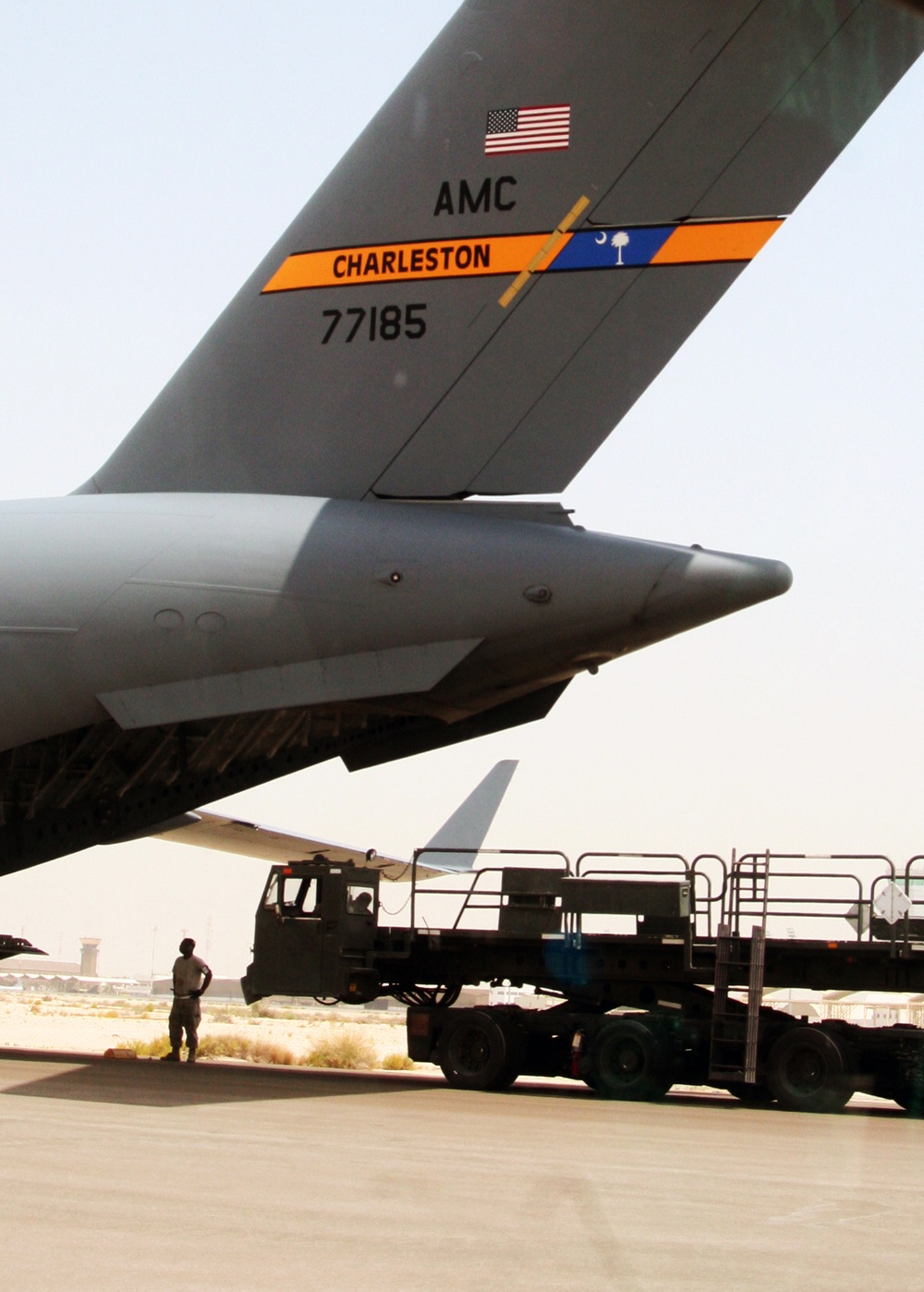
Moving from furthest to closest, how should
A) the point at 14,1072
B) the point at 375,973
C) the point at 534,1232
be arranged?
1. the point at 375,973
2. the point at 14,1072
3. the point at 534,1232

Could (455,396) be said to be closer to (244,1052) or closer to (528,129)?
(528,129)

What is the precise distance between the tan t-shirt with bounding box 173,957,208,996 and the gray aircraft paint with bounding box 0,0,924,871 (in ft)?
15.0

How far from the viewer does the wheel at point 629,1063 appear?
11891 mm

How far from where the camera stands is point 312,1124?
27.0 feet

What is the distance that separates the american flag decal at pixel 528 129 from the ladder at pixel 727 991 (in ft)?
19.4

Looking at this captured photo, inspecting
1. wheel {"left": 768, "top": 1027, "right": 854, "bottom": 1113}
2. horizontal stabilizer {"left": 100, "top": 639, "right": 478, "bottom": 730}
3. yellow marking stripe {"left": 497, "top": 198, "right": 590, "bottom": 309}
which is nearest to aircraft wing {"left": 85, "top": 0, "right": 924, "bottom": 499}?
yellow marking stripe {"left": 497, "top": 198, "right": 590, "bottom": 309}

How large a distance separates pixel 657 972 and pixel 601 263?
19.5 ft

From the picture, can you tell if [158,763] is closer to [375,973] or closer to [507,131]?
[375,973]

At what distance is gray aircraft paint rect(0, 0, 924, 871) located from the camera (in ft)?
31.2

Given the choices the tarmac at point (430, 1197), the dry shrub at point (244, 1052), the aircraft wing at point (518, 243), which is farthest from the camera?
the dry shrub at point (244, 1052)

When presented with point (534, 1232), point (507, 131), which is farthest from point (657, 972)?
point (534, 1232)

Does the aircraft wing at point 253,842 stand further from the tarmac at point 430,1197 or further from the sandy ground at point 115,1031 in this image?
the tarmac at point 430,1197

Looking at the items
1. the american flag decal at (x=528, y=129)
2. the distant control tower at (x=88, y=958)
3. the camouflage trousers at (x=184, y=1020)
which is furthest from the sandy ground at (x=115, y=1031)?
the distant control tower at (x=88, y=958)

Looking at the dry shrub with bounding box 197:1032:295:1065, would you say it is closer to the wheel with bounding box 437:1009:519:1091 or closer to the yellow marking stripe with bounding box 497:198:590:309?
the wheel with bounding box 437:1009:519:1091
